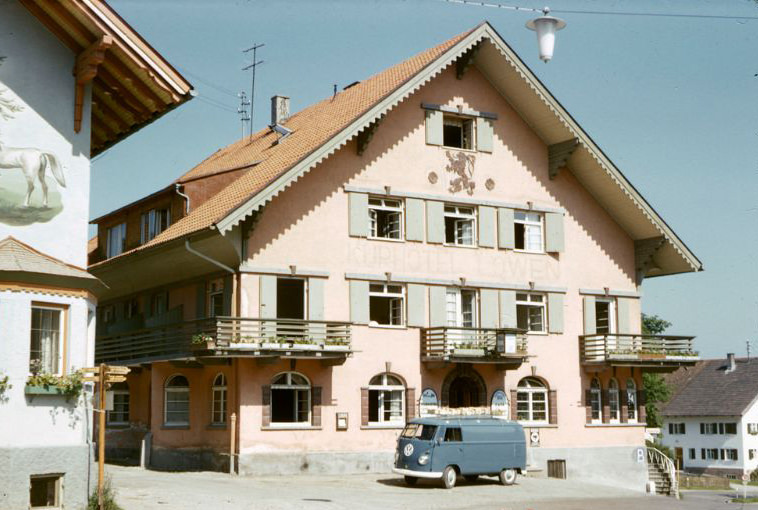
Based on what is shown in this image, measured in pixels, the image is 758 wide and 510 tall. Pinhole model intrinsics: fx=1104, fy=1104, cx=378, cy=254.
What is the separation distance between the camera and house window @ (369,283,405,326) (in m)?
35.1

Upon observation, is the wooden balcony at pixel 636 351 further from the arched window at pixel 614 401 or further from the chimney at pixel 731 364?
the chimney at pixel 731 364

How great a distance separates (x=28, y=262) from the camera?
63.6 feet

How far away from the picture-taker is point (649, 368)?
129ft

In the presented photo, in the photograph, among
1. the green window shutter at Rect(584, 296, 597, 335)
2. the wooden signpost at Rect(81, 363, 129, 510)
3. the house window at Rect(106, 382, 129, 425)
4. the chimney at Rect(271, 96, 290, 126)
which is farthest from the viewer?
the chimney at Rect(271, 96, 290, 126)

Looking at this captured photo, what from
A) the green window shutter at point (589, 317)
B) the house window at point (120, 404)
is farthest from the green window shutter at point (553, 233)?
the house window at point (120, 404)

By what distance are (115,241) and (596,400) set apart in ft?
60.8

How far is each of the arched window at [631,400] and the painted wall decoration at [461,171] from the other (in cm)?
967

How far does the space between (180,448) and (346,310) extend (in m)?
6.86

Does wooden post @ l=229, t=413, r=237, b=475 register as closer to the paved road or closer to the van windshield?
the paved road

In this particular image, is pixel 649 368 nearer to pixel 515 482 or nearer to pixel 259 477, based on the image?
pixel 515 482

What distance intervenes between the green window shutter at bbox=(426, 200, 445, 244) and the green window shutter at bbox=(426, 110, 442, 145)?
6.74 ft

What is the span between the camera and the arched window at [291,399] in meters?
33.1

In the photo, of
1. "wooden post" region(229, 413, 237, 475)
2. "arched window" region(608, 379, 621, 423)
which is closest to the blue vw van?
"wooden post" region(229, 413, 237, 475)

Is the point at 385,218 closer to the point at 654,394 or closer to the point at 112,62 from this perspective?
the point at 112,62
